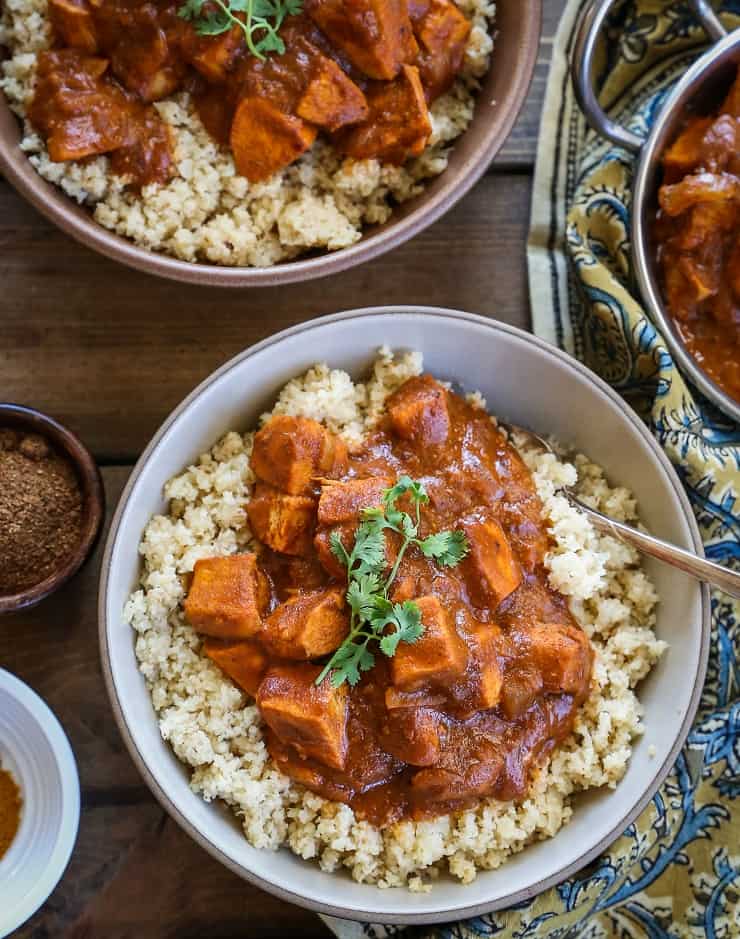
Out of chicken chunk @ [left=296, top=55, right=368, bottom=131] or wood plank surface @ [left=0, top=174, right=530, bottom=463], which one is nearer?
chicken chunk @ [left=296, top=55, right=368, bottom=131]

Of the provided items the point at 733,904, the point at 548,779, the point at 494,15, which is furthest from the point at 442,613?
the point at 494,15

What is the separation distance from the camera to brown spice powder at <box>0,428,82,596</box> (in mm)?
3016

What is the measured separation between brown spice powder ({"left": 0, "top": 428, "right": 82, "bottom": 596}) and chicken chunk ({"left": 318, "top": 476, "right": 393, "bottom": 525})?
82cm

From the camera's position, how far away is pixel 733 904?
3.12m

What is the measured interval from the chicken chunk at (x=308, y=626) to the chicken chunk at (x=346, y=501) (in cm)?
20

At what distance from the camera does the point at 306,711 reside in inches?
106

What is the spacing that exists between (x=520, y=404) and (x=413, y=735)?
3.68ft

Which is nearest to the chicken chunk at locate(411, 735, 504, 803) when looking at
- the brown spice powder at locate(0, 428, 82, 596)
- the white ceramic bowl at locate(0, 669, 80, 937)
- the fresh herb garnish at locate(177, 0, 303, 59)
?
the white ceramic bowl at locate(0, 669, 80, 937)

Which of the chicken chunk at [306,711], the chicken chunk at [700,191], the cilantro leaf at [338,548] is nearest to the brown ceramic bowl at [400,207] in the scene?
the chicken chunk at [700,191]

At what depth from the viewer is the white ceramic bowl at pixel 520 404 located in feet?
9.12

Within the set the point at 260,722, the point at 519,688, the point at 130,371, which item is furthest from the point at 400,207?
the point at 260,722

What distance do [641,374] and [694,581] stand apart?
0.69 metres

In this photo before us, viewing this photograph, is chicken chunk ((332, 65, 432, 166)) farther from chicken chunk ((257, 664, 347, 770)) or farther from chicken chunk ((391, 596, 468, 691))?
chicken chunk ((257, 664, 347, 770))

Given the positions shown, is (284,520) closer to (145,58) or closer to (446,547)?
(446,547)
